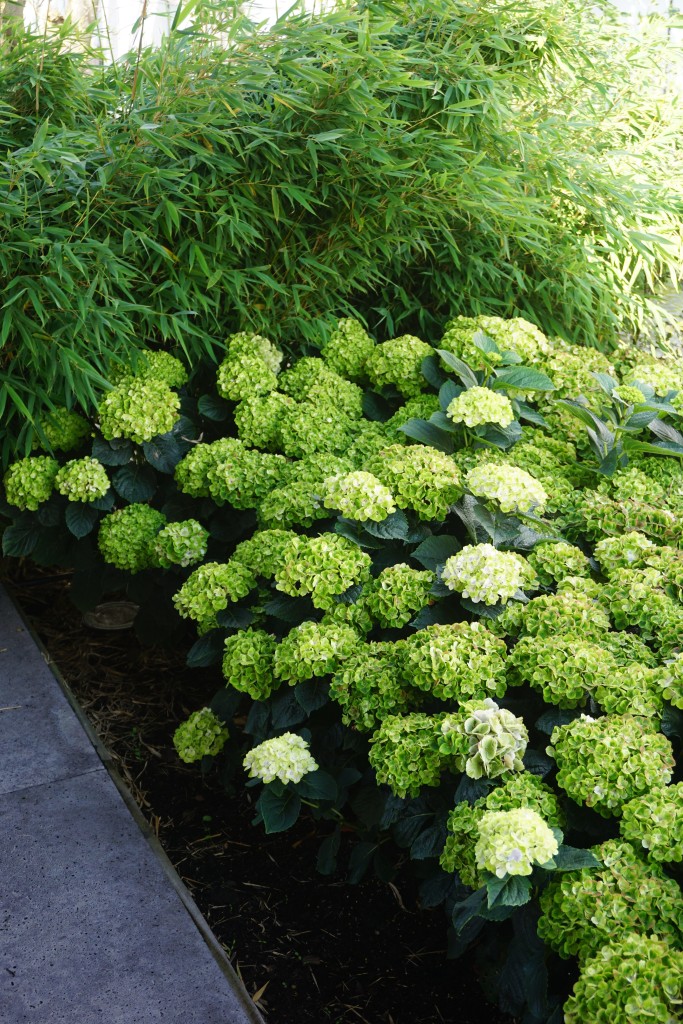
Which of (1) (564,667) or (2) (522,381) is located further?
(2) (522,381)

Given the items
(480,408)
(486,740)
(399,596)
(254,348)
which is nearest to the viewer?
(486,740)

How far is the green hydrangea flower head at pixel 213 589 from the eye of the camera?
180 cm

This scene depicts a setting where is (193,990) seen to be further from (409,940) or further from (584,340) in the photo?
(584,340)

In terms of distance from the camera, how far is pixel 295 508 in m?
1.88

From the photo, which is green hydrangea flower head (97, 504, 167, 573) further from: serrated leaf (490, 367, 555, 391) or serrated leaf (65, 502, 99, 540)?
serrated leaf (490, 367, 555, 391)

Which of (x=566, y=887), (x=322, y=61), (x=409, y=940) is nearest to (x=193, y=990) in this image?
(x=409, y=940)

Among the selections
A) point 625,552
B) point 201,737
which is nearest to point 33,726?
point 201,737

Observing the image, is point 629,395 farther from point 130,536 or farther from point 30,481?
point 30,481

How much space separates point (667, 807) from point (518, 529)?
0.67 metres

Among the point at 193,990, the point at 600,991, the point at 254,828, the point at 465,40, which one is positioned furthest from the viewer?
the point at 465,40

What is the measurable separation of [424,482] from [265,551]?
346mm

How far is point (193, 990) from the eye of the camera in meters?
1.42

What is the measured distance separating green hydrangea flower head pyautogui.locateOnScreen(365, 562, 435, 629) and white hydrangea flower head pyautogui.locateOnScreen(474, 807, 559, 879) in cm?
49

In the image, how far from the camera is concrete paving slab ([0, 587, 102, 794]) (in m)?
1.89
